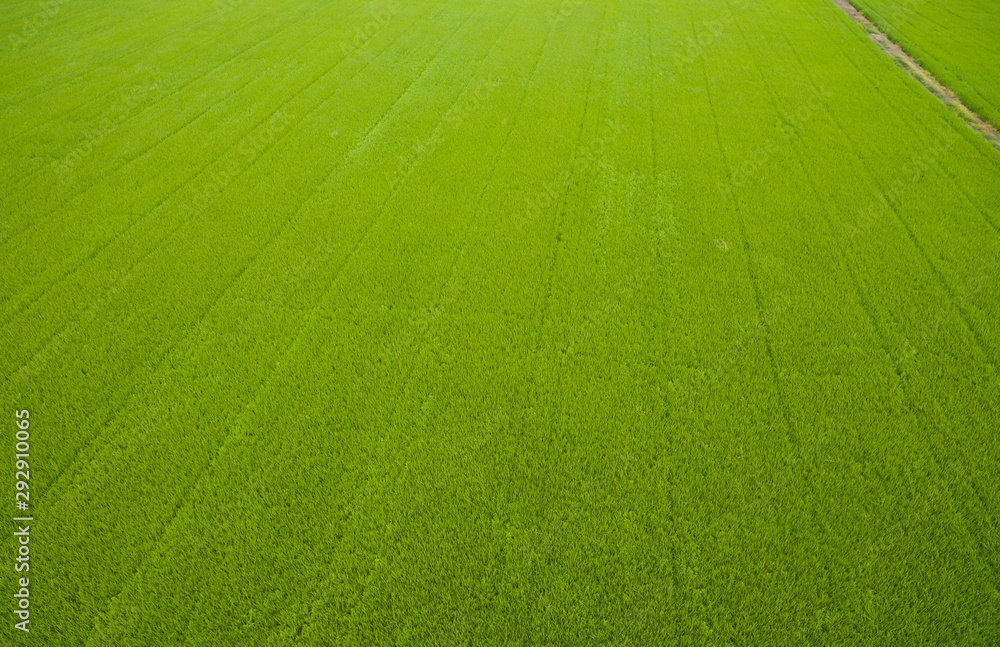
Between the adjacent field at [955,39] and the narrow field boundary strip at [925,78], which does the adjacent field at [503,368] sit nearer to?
the narrow field boundary strip at [925,78]

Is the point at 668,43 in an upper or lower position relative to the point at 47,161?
upper

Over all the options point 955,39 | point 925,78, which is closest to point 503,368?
point 925,78

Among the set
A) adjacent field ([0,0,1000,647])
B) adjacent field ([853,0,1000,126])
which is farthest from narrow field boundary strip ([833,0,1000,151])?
adjacent field ([0,0,1000,647])

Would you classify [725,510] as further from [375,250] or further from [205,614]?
[375,250]

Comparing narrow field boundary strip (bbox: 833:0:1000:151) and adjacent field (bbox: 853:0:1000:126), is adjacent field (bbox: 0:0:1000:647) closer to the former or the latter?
narrow field boundary strip (bbox: 833:0:1000:151)

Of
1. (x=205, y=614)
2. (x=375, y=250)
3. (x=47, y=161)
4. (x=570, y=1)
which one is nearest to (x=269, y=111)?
(x=47, y=161)

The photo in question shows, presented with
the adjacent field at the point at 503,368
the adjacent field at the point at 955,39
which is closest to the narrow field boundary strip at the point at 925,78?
the adjacent field at the point at 955,39

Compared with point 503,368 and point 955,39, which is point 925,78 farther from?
point 503,368
